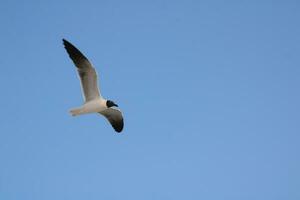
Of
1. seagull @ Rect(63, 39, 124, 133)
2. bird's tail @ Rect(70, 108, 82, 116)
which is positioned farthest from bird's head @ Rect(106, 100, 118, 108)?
bird's tail @ Rect(70, 108, 82, 116)

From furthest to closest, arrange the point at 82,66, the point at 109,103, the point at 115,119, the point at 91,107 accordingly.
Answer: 1. the point at 115,119
2. the point at 109,103
3. the point at 91,107
4. the point at 82,66

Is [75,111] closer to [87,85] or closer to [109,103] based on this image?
[87,85]

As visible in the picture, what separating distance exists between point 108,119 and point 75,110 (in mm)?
3115

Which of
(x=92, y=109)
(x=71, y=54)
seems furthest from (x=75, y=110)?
(x=71, y=54)

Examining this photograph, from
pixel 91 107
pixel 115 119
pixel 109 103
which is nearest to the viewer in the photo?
pixel 91 107

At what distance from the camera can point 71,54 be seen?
71.8 feet

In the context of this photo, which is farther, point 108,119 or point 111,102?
point 108,119

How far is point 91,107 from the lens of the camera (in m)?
22.3

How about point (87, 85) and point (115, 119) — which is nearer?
point (87, 85)

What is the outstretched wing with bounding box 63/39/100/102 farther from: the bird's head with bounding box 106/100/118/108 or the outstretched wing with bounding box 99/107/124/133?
the outstretched wing with bounding box 99/107/124/133

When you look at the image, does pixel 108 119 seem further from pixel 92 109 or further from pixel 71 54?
Answer: pixel 71 54

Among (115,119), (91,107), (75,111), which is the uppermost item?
(115,119)

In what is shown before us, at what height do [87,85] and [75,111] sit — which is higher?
[87,85]

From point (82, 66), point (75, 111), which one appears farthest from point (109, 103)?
point (82, 66)
